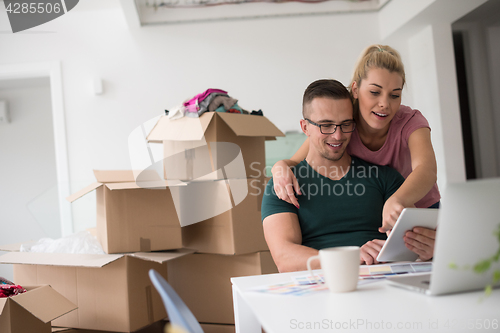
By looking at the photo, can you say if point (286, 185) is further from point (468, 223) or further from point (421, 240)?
point (468, 223)

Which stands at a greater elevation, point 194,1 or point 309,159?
point 194,1

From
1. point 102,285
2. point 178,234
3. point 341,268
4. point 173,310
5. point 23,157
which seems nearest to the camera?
point 173,310

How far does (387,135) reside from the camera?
4.98 feet

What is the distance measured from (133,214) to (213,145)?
19.4 inches

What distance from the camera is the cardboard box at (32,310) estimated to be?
5.11 feet

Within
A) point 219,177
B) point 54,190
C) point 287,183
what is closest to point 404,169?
point 287,183

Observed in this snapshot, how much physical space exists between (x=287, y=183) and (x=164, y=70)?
2.30 m

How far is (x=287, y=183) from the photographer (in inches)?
53.6

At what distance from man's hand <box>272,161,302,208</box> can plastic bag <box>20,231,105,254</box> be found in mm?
1030

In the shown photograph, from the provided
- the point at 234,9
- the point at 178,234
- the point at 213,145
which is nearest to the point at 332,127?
the point at 213,145

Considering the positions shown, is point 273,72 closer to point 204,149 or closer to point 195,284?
point 204,149

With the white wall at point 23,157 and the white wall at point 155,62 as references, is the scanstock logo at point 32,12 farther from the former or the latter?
the white wall at point 23,157

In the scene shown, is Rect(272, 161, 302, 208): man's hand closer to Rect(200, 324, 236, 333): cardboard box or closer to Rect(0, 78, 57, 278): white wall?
Rect(200, 324, 236, 333): cardboard box

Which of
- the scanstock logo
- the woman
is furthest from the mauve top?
the scanstock logo
